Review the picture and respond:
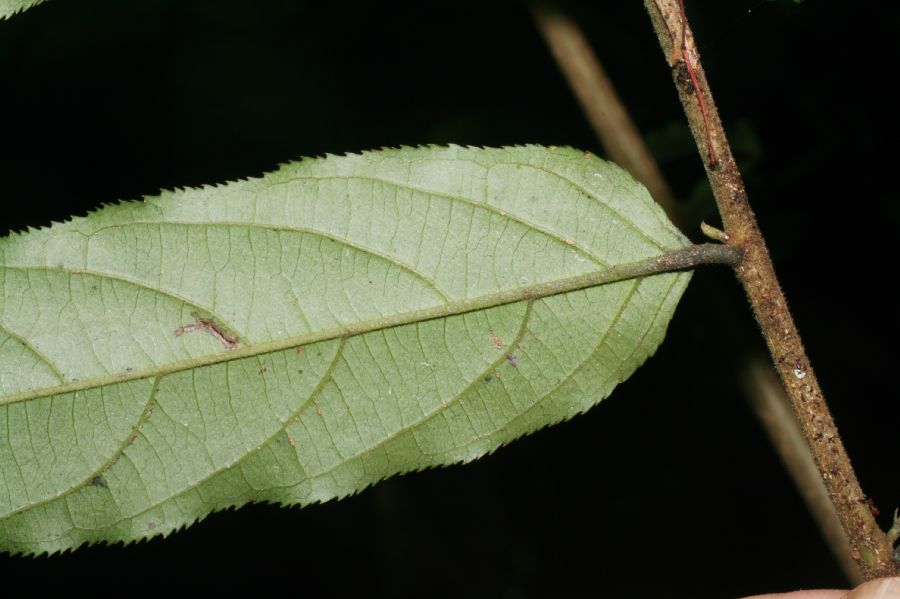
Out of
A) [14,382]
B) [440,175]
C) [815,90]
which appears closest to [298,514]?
[14,382]

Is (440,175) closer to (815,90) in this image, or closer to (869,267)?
(815,90)

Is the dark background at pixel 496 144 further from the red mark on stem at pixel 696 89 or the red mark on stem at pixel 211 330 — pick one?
the red mark on stem at pixel 211 330

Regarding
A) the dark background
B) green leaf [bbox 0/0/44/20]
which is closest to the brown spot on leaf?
the dark background

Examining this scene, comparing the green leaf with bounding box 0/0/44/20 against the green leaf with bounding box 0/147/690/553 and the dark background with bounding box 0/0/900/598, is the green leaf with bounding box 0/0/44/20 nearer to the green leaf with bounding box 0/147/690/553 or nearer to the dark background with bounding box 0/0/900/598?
the green leaf with bounding box 0/147/690/553

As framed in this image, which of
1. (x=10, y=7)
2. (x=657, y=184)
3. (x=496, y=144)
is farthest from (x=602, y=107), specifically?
(x=10, y=7)

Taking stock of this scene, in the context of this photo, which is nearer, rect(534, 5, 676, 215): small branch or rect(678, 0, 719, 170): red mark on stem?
rect(678, 0, 719, 170): red mark on stem

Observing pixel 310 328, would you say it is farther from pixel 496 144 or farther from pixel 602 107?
→ pixel 496 144
